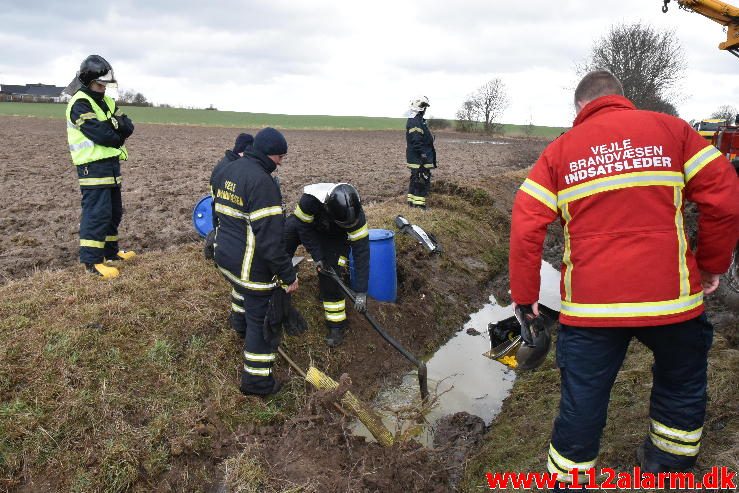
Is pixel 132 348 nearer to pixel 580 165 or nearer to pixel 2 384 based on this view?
pixel 2 384

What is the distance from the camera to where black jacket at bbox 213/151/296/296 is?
144 inches

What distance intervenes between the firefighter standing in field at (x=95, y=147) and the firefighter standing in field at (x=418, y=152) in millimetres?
5084

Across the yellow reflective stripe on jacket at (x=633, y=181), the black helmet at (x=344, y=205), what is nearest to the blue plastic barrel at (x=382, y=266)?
the black helmet at (x=344, y=205)

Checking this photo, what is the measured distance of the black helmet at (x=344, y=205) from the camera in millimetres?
4246

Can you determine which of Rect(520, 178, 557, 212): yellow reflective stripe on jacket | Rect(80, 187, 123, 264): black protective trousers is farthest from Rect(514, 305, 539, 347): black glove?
Rect(80, 187, 123, 264): black protective trousers

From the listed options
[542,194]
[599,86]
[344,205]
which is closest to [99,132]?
[344,205]

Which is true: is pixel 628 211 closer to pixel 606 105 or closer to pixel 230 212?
pixel 606 105

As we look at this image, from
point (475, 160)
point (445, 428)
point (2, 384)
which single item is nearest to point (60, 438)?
point (2, 384)

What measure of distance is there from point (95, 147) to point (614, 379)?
15.9 ft

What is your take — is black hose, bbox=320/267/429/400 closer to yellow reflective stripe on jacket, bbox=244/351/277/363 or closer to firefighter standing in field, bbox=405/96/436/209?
yellow reflective stripe on jacket, bbox=244/351/277/363

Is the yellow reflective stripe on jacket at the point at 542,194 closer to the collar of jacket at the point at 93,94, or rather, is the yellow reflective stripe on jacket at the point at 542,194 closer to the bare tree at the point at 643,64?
the collar of jacket at the point at 93,94

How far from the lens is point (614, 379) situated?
2691mm

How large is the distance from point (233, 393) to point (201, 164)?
12922 mm

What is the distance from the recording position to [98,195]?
16.9 feet
